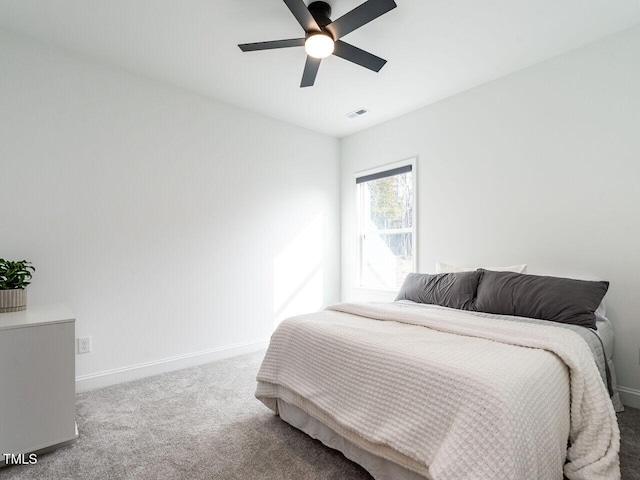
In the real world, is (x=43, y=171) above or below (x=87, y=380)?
above

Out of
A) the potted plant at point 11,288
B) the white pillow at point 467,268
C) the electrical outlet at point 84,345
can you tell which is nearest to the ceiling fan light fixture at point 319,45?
the white pillow at point 467,268

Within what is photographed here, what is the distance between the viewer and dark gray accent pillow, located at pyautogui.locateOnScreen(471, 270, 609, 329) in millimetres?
2094

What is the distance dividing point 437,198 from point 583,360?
7.07ft

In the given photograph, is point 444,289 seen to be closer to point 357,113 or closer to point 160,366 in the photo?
point 357,113

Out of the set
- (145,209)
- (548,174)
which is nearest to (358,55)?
(548,174)

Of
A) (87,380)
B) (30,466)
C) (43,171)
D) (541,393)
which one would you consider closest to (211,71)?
(43,171)

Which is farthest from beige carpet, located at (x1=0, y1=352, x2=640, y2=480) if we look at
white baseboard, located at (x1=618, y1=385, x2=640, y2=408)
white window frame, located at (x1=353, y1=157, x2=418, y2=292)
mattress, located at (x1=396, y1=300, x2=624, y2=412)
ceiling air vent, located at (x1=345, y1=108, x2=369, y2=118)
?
ceiling air vent, located at (x1=345, y1=108, x2=369, y2=118)

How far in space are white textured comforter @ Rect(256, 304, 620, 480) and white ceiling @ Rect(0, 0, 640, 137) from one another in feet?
6.45

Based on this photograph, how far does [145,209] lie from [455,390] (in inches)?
108

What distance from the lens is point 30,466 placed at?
5.51 feet

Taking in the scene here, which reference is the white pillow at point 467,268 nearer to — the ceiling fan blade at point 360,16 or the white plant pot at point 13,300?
the ceiling fan blade at point 360,16

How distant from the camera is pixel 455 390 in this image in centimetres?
124

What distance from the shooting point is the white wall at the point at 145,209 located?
7.91 ft

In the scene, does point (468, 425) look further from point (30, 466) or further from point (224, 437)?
point (30, 466)
